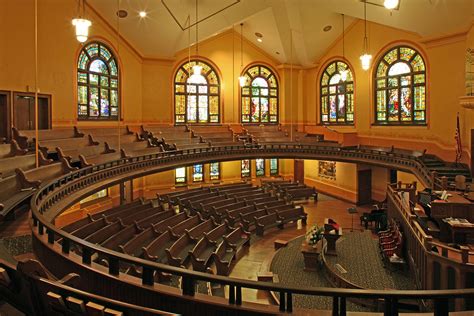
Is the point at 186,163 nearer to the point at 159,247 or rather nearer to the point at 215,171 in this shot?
the point at 215,171

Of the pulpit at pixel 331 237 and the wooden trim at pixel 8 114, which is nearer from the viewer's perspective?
the pulpit at pixel 331 237

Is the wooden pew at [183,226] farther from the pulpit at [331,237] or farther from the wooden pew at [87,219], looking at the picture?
the pulpit at [331,237]

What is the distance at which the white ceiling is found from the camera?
512 inches

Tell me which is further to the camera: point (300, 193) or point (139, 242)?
point (300, 193)

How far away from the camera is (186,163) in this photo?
15570 millimetres

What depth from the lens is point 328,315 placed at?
312 cm

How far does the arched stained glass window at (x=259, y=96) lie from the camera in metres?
22.1

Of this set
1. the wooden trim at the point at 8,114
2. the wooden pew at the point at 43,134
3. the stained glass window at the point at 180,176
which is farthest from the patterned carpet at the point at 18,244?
the stained glass window at the point at 180,176

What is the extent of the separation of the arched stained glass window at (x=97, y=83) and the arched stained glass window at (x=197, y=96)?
3.56 meters

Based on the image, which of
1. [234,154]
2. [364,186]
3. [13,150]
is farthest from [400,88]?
[13,150]

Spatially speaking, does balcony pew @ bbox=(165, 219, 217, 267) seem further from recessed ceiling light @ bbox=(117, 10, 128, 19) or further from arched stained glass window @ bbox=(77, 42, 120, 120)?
recessed ceiling light @ bbox=(117, 10, 128, 19)

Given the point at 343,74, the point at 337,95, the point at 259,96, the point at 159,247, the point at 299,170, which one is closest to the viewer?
the point at 159,247

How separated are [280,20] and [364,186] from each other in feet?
27.5

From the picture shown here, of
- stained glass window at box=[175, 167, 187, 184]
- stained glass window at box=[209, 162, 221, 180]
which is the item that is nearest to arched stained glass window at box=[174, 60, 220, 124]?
stained glass window at box=[209, 162, 221, 180]
